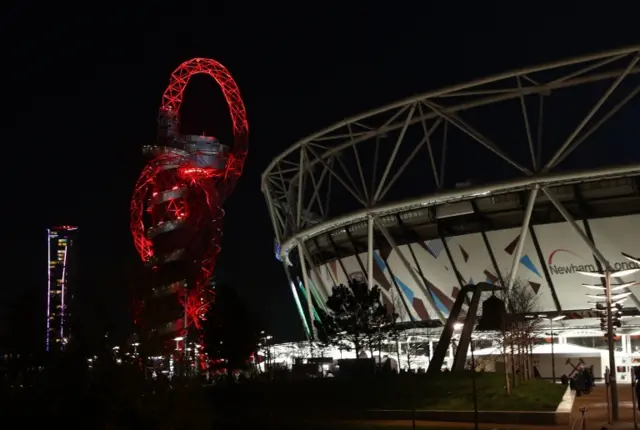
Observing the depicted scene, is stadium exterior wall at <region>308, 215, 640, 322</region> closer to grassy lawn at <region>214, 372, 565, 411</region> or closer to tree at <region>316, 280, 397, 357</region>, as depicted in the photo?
tree at <region>316, 280, 397, 357</region>

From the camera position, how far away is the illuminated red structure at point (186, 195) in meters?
67.9

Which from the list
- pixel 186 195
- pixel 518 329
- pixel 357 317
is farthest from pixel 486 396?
pixel 186 195

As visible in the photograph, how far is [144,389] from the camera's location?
1719 centimetres

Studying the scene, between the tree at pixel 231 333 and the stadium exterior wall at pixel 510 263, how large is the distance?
26.9 ft

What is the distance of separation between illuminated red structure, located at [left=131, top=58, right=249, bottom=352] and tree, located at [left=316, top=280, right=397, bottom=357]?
24687mm

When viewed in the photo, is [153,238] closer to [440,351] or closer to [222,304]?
[222,304]

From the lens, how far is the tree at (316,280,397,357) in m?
41.8

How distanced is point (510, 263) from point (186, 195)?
111 ft

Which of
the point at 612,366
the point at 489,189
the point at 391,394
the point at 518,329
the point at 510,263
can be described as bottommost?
the point at 391,394

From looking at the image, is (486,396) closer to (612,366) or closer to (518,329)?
(612,366)

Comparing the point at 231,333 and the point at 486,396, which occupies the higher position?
the point at 231,333

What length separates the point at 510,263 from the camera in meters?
48.3

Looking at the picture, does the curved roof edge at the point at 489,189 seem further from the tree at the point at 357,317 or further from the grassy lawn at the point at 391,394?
the grassy lawn at the point at 391,394

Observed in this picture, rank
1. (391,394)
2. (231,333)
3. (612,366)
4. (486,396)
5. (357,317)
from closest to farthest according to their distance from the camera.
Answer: (612,366) → (486,396) → (391,394) → (357,317) → (231,333)
